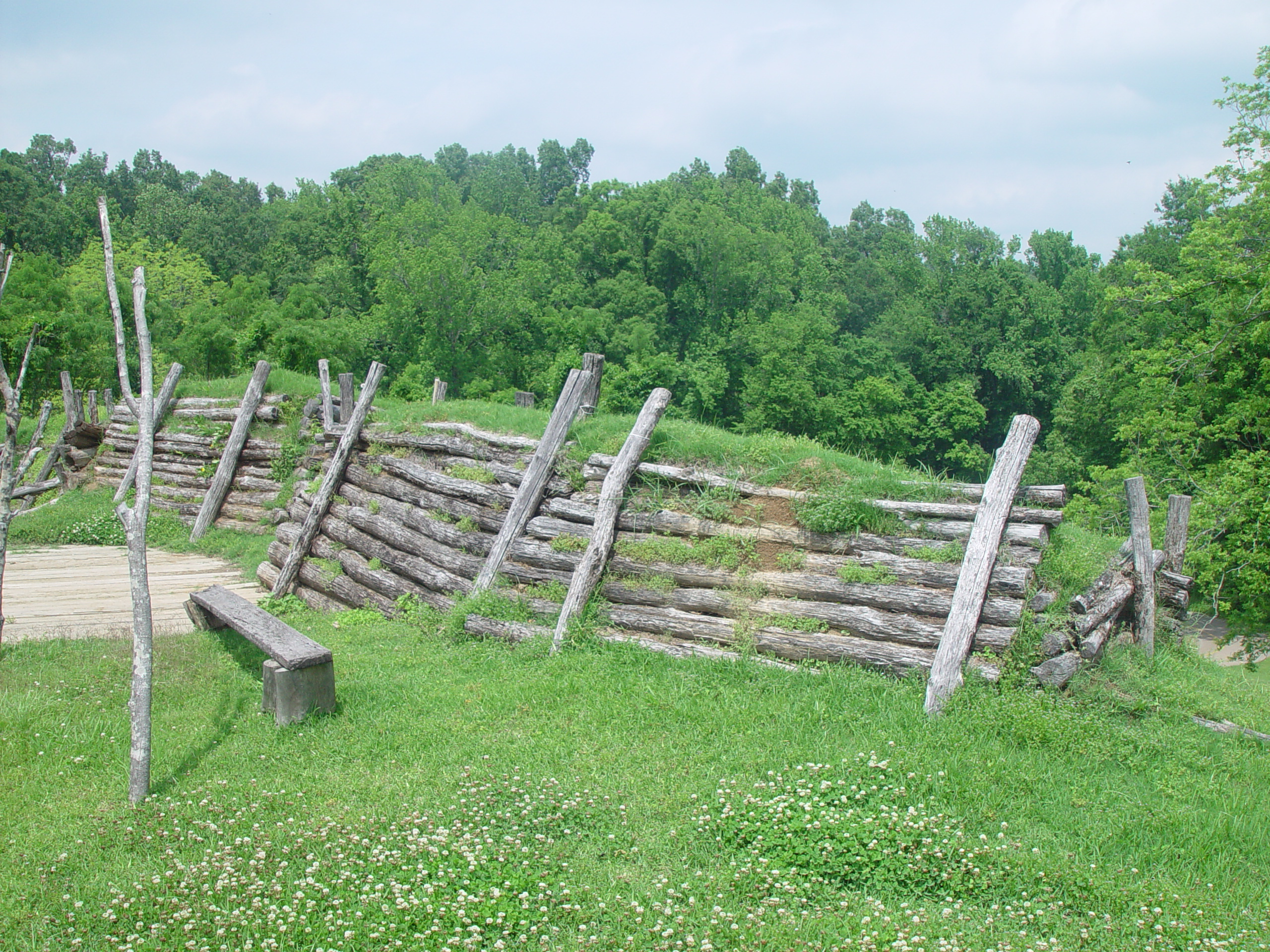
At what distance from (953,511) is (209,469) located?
41.6ft

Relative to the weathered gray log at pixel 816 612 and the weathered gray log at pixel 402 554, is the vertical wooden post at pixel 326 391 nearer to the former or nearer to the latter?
the weathered gray log at pixel 402 554

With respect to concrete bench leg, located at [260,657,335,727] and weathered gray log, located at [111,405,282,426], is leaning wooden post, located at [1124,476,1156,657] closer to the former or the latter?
concrete bench leg, located at [260,657,335,727]

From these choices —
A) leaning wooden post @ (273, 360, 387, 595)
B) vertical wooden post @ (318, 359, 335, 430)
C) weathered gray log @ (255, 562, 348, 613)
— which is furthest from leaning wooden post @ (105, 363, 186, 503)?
leaning wooden post @ (273, 360, 387, 595)

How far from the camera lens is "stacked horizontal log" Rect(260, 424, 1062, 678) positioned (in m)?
6.07

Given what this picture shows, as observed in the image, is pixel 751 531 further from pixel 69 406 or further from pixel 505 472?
pixel 69 406

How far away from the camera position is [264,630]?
6.16 m

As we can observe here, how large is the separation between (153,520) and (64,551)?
4.73 ft

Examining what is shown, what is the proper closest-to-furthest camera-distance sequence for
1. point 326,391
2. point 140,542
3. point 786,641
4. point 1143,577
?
point 140,542 → point 786,641 → point 1143,577 → point 326,391

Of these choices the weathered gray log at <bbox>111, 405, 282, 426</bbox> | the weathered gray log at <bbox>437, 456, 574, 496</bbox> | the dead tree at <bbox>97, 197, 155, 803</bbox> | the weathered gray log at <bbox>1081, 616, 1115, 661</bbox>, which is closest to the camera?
Result: the dead tree at <bbox>97, 197, 155, 803</bbox>

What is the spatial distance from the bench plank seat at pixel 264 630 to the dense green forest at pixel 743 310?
1674 centimetres

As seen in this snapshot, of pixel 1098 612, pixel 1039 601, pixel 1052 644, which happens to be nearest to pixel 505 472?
pixel 1039 601

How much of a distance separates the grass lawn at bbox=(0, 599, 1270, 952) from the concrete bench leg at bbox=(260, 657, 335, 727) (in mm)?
110

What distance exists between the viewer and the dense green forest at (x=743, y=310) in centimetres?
1889

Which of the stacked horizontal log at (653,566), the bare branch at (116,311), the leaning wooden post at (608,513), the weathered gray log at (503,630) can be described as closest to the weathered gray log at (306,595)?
the stacked horizontal log at (653,566)
